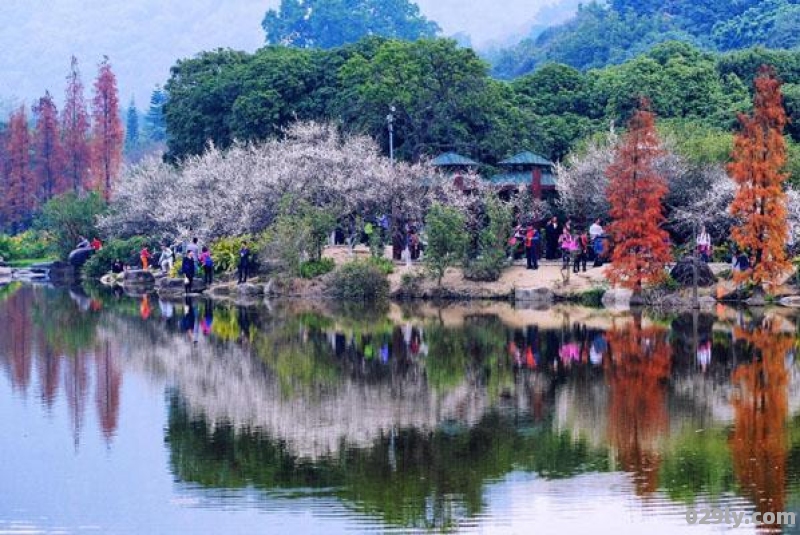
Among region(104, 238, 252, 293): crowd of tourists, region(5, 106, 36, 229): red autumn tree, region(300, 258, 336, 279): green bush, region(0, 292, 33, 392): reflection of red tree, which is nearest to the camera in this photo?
region(0, 292, 33, 392): reflection of red tree

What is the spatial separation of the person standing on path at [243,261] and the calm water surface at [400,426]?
11.4m

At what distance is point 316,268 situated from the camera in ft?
150

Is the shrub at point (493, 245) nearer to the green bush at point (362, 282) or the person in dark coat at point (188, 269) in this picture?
the green bush at point (362, 282)

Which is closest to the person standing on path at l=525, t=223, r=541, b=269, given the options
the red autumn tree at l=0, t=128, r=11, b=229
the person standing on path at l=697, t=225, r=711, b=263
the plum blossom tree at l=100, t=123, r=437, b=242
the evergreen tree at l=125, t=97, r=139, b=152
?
the plum blossom tree at l=100, t=123, r=437, b=242

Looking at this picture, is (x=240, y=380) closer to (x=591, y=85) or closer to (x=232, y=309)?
(x=232, y=309)

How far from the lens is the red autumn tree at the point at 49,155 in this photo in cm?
8100

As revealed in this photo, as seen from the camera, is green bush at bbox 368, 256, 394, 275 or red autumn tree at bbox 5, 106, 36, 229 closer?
green bush at bbox 368, 256, 394, 275

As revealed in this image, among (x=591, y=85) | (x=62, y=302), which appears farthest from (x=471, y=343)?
(x=591, y=85)

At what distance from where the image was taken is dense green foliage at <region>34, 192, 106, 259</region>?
61.2 meters

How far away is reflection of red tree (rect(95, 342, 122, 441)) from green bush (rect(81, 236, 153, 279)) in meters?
23.9

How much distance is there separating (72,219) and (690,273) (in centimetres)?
3001

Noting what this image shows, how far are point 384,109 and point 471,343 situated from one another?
22.4 m

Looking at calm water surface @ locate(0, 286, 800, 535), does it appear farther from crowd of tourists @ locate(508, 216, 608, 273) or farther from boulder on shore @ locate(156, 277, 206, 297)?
boulder on shore @ locate(156, 277, 206, 297)

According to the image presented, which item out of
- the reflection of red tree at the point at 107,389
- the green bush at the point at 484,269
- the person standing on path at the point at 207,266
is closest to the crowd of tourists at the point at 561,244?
the green bush at the point at 484,269
